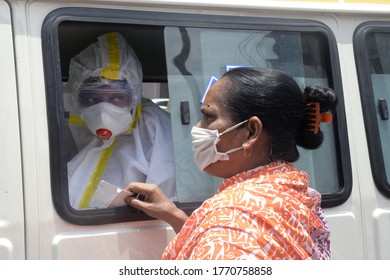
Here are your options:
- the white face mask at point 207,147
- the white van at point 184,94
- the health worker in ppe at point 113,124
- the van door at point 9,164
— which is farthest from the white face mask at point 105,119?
the white face mask at point 207,147

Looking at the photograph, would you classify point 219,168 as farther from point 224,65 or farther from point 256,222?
point 224,65

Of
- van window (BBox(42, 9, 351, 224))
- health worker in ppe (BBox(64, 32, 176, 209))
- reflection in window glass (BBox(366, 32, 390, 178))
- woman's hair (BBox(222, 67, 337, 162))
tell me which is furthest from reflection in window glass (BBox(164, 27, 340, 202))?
woman's hair (BBox(222, 67, 337, 162))

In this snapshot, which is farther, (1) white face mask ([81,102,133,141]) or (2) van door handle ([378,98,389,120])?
(2) van door handle ([378,98,389,120])

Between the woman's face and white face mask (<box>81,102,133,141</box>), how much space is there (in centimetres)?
83

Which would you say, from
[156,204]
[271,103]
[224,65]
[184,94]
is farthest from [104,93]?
[271,103]

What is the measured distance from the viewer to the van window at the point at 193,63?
99.3 inches

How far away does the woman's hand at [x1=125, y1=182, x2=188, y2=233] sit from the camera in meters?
2.56

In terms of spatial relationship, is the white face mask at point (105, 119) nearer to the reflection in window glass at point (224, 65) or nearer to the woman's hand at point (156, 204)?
the reflection in window glass at point (224, 65)

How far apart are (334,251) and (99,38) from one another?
1.44m

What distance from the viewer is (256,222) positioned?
1.84m

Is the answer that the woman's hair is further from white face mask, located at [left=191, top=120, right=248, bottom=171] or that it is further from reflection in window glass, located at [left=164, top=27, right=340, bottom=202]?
reflection in window glass, located at [left=164, top=27, right=340, bottom=202]

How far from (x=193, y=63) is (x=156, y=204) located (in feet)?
2.19

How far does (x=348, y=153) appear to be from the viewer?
2.99 metres

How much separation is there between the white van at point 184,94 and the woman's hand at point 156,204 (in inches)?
2.2
